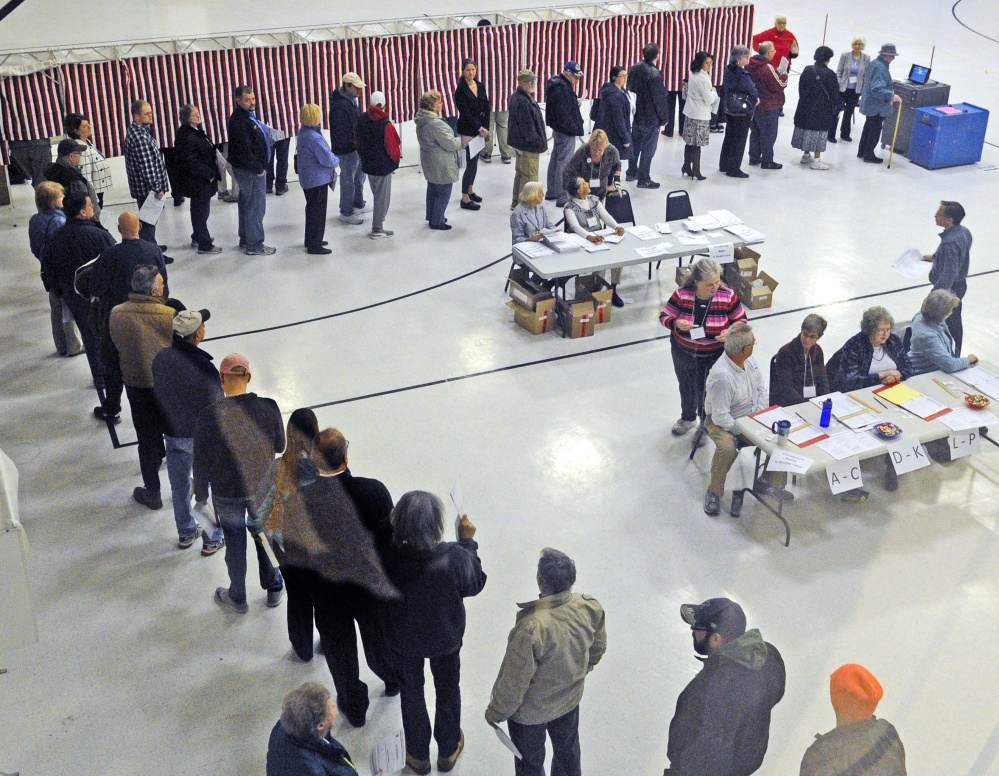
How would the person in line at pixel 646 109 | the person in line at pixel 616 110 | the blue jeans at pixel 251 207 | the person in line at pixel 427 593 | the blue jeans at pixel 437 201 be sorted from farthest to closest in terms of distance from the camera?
the person in line at pixel 646 109, the person in line at pixel 616 110, the blue jeans at pixel 437 201, the blue jeans at pixel 251 207, the person in line at pixel 427 593

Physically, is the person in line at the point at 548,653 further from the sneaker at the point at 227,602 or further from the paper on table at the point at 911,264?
the paper on table at the point at 911,264

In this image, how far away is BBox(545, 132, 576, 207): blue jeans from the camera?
1180 centimetres

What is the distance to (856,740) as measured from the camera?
12.8 feet

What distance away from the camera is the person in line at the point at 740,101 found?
490 inches

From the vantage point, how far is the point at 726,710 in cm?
409

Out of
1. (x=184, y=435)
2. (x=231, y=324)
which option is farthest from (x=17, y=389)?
(x=184, y=435)

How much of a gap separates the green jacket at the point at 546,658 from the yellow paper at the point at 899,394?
3.53 m

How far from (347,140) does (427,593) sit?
25.7 ft

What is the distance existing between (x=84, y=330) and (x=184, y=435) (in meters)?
2.27

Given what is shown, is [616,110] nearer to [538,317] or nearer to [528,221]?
[528,221]

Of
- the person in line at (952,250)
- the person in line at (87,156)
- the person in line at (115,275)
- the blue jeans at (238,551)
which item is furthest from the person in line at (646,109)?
the blue jeans at (238,551)

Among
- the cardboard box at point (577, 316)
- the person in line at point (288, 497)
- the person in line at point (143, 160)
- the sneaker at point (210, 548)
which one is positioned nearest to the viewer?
the person in line at point (288, 497)

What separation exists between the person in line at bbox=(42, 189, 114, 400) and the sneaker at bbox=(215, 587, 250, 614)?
2353 millimetres

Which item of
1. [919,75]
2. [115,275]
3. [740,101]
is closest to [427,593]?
[115,275]
